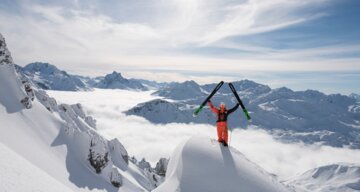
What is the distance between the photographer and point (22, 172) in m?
11.5

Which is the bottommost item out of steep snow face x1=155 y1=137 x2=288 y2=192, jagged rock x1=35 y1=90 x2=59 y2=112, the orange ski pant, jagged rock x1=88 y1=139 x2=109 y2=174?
jagged rock x1=88 y1=139 x2=109 y2=174

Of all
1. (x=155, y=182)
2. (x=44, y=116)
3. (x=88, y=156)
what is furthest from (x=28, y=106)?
(x=155, y=182)

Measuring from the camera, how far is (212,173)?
1316 centimetres

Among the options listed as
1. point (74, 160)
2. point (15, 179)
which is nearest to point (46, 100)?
point (74, 160)

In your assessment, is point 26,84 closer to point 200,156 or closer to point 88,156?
point 88,156

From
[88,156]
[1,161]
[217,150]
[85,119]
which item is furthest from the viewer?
[85,119]

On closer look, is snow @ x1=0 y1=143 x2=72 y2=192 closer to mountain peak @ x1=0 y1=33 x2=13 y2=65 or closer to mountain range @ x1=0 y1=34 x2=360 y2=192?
mountain range @ x1=0 y1=34 x2=360 y2=192

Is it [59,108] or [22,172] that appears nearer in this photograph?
[22,172]

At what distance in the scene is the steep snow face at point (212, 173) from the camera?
12.9 meters

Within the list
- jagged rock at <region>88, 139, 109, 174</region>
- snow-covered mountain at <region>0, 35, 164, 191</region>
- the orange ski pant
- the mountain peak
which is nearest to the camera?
A: the orange ski pant

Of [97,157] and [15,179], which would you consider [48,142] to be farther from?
[15,179]

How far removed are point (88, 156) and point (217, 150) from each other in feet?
168

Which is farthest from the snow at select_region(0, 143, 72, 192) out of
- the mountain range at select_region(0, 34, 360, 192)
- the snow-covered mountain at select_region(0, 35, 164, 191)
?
the snow-covered mountain at select_region(0, 35, 164, 191)

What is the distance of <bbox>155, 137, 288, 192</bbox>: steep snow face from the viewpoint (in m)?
12.9
